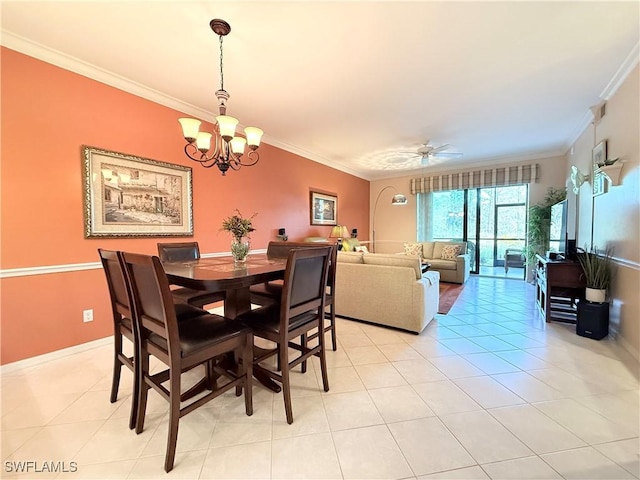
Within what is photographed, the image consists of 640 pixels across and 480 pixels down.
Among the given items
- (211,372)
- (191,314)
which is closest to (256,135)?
(191,314)

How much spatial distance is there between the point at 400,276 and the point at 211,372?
2019 mm

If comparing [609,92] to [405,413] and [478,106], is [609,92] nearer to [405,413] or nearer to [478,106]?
[478,106]

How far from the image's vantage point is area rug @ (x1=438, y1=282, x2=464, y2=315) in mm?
3768

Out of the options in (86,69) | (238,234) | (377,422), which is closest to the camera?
(377,422)

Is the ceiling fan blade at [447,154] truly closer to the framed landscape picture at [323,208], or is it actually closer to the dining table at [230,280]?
the framed landscape picture at [323,208]

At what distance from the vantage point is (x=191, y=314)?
1717 mm

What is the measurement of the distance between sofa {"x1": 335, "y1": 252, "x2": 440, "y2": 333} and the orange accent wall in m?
A: 2.16

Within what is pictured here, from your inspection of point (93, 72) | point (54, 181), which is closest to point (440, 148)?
point (93, 72)

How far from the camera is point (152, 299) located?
52.0 inches

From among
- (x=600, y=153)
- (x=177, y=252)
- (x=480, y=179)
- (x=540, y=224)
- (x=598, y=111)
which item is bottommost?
(x=177, y=252)

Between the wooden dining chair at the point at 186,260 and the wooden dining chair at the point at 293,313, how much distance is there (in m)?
0.68

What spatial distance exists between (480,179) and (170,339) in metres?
6.65

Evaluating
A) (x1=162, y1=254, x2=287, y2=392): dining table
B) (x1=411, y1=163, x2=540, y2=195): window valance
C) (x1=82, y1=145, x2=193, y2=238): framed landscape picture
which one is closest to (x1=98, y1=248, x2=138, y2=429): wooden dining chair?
(x1=162, y1=254, x2=287, y2=392): dining table

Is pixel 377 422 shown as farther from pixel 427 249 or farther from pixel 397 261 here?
pixel 427 249
